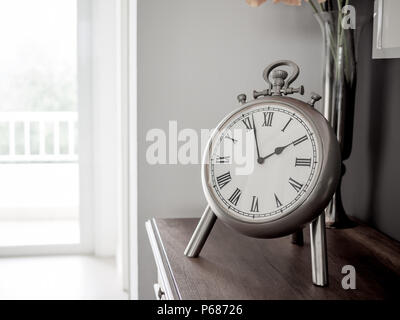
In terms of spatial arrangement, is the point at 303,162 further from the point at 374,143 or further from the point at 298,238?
the point at 374,143

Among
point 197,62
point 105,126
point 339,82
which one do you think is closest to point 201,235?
point 339,82

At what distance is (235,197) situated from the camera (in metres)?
1.04

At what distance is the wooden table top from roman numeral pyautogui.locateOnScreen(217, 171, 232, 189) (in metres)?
0.16

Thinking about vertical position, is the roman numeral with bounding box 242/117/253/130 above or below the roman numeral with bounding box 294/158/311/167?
above

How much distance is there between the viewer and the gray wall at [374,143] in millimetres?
1314

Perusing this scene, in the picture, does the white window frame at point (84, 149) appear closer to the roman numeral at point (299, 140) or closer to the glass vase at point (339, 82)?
the glass vase at point (339, 82)

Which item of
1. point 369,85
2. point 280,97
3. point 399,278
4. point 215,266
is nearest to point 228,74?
point 369,85

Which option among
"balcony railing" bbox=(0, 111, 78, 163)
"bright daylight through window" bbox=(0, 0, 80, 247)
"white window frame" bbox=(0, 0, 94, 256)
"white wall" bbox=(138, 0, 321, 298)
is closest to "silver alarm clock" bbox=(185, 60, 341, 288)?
"white wall" bbox=(138, 0, 321, 298)

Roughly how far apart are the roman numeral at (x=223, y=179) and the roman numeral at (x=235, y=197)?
32 mm

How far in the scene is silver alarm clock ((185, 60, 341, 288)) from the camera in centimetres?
96

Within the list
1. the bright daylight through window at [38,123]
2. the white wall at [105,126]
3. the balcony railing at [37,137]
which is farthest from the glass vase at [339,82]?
the balcony railing at [37,137]

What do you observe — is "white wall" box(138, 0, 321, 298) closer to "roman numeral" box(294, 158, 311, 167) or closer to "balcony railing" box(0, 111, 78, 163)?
"roman numeral" box(294, 158, 311, 167)

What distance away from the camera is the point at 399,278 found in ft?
3.25

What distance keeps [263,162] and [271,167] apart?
2 cm
